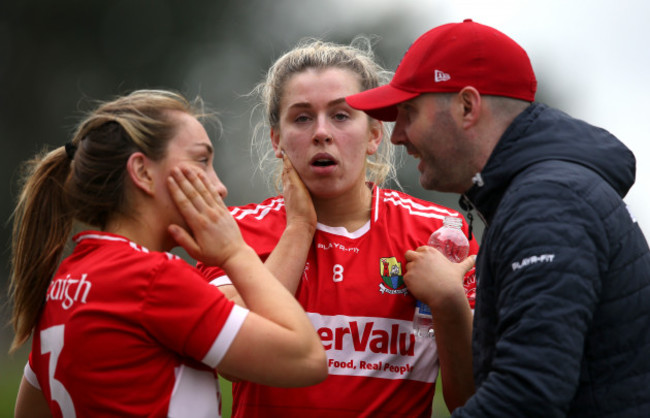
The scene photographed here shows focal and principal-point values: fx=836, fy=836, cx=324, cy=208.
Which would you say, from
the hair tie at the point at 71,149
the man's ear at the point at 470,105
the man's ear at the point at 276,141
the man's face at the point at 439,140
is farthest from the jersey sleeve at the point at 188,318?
the man's ear at the point at 276,141

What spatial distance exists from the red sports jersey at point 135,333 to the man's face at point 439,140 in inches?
36.9

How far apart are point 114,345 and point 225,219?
0.62 meters

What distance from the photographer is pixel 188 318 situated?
267 cm

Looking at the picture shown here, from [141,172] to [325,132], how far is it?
110 cm

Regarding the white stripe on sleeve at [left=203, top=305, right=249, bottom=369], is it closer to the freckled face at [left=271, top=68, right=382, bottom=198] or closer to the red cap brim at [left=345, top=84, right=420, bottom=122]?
the red cap brim at [left=345, top=84, right=420, bottom=122]

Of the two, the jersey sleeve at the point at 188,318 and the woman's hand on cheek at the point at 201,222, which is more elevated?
the woman's hand on cheek at the point at 201,222

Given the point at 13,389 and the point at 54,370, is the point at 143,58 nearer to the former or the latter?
the point at 13,389

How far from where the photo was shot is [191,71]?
2156cm

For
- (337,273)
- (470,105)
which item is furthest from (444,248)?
(470,105)

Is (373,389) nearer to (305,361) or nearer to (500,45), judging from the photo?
(305,361)

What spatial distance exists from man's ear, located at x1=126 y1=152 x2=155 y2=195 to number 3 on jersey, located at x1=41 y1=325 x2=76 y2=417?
560mm

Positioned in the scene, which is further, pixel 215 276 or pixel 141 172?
pixel 215 276

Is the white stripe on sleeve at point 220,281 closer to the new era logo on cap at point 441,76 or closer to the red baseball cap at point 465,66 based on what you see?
the red baseball cap at point 465,66

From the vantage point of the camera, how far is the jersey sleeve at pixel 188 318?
8.77 ft
